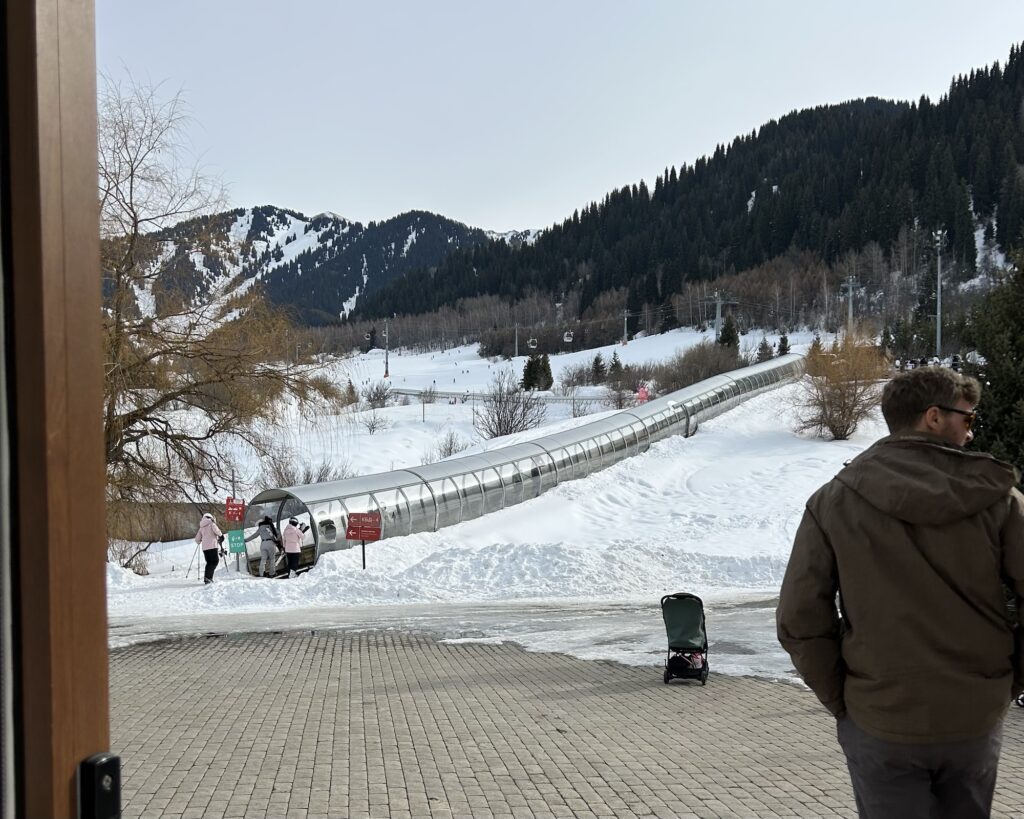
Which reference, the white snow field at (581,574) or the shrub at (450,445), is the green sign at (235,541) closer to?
the white snow field at (581,574)

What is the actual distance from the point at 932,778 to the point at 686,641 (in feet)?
21.7

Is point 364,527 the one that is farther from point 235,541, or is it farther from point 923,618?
point 923,618

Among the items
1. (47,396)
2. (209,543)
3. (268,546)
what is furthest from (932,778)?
(268,546)

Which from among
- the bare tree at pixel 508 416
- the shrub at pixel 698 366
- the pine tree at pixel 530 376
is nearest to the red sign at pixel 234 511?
the bare tree at pixel 508 416

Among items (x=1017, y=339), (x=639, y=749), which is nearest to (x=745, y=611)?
A: (x=1017, y=339)

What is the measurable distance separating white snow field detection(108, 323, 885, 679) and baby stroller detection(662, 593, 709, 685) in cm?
69

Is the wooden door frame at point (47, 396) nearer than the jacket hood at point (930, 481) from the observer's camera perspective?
Yes

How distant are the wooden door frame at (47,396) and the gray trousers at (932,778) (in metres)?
2.45

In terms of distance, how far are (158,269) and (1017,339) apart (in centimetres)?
1214

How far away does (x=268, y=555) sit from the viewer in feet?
75.3

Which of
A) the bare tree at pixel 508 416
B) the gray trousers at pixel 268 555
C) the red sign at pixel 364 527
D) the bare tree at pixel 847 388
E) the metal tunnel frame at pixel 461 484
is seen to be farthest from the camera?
the bare tree at pixel 508 416

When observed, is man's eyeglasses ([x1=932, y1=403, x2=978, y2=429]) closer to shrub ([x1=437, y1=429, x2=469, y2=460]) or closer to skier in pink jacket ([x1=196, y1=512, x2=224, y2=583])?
skier in pink jacket ([x1=196, y1=512, x2=224, y2=583])

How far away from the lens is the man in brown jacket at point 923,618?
2.89 metres

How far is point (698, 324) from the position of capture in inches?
5482
